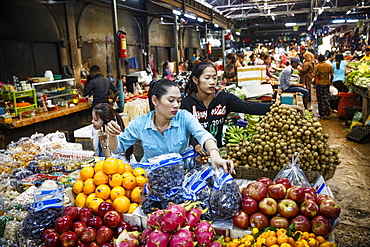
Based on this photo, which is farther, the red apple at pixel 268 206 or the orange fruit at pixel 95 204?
the orange fruit at pixel 95 204

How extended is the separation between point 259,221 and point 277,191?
10.1 inches

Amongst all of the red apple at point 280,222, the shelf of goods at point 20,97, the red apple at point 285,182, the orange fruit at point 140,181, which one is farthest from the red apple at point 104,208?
the shelf of goods at point 20,97

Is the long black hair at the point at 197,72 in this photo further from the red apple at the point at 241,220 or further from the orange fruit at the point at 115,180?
the red apple at the point at 241,220

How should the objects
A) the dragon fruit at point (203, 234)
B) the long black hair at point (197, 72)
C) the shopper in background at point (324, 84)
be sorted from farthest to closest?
the shopper in background at point (324, 84) < the long black hair at point (197, 72) < the dragon fruit at point (203, 234)

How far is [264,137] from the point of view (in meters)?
2.96

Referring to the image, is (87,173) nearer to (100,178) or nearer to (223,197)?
(100,178)

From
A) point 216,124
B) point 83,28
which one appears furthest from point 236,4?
point 216,124

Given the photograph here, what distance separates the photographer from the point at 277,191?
6.68ft

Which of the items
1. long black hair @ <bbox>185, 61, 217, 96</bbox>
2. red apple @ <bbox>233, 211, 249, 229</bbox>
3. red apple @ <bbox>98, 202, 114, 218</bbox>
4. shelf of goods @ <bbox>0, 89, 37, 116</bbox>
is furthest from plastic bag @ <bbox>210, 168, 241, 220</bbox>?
shelf of goods @ <bbox>0, 89, 37, 116</bbox>

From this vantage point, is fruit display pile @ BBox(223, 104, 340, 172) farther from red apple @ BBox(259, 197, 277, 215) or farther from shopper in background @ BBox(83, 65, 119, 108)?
shopper in background @ BBox(83, 65, 119, 108)

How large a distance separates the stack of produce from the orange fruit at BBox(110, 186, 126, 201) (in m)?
0.84

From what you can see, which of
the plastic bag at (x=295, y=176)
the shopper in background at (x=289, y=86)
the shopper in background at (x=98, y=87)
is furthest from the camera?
the shopper in background at (x=289, y=86)

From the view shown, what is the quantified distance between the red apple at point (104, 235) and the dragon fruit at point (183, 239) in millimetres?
541

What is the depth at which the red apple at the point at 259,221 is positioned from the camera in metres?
1.91
